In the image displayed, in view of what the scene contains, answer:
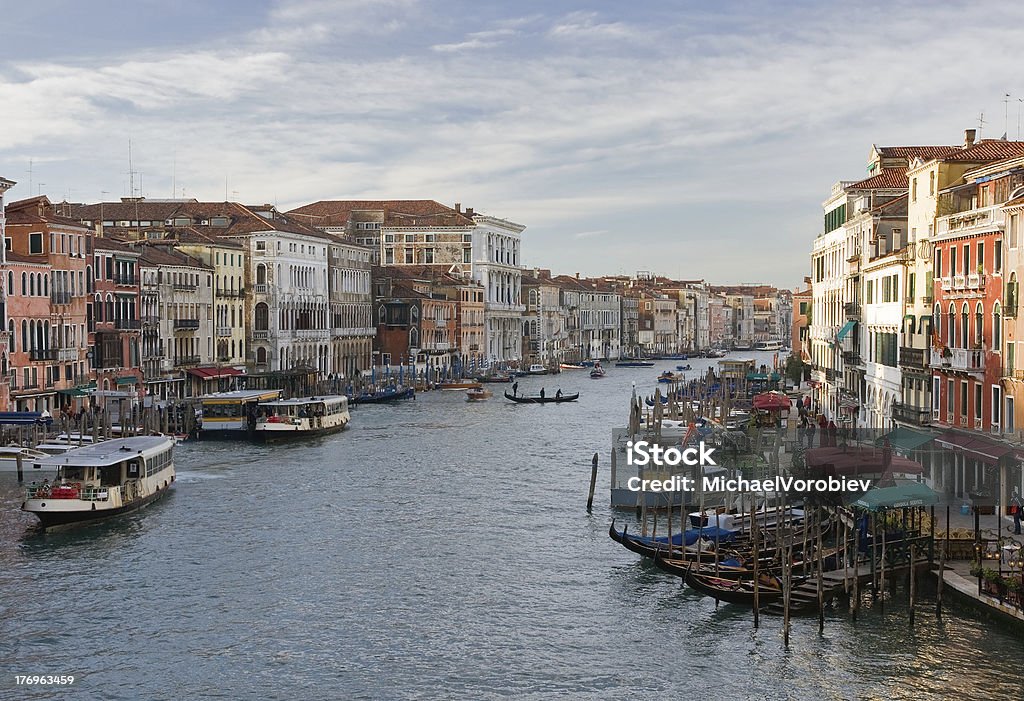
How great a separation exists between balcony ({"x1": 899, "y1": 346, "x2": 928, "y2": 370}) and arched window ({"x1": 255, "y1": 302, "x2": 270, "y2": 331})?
2921 centimetres

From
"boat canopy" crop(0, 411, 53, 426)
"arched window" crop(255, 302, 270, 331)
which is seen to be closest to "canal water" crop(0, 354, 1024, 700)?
"boat canopy" crop(0, 411, 53, 426)

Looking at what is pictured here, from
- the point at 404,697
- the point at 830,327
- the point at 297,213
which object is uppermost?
the point at 297,213

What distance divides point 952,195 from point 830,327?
1139 cm

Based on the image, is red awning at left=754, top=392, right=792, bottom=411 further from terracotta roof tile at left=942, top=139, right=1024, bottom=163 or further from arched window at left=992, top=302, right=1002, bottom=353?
arched window at left=992, top=302, right=1002, bottom=353

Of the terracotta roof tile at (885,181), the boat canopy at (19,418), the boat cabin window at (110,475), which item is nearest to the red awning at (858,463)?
the boat cabin window at (110,475)

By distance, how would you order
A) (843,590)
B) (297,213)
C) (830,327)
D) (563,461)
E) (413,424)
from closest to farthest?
(843,590) < (563,461) < (830,327) < (413,424) < (297,213)

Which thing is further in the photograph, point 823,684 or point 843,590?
point 843,590

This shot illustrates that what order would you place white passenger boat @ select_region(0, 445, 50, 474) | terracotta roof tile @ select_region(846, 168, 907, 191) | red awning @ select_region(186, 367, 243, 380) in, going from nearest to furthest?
1. white passenger boat @ select_region(0, 445, 50, 474)
2. terracotta roof tile @ select_region(846, 168, 907, 191)
3. red awning @ select_region(186, 367, 243, 380)

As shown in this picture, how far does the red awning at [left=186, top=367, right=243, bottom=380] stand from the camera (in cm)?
4181

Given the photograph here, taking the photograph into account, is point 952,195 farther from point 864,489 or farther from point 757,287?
point 757,287

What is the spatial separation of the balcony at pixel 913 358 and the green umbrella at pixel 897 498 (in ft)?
17.4

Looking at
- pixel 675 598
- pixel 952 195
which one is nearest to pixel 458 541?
pixel 675 598

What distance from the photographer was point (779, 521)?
15.8m

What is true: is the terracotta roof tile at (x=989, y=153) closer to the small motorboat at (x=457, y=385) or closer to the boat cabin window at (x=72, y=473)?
the boat cabin window at (x=72, y=473)
